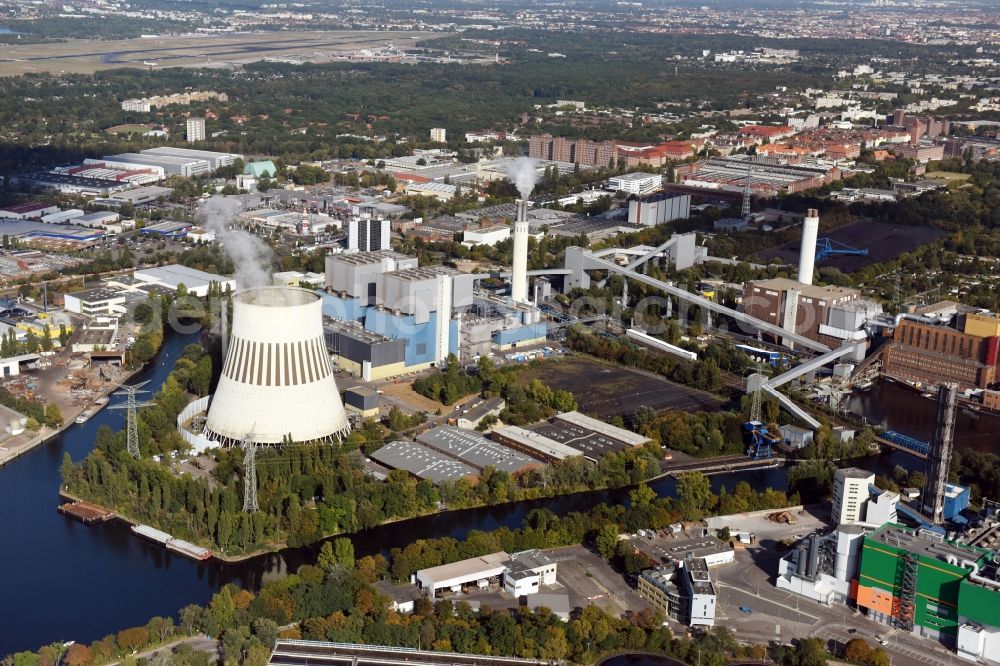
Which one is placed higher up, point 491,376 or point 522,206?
point 522,206

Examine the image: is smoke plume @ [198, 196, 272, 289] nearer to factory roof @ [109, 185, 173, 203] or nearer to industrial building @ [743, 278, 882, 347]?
factory roof @ [109, 185, 173, 203]

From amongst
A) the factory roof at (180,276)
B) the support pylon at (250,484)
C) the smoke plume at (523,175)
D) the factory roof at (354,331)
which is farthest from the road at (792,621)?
the smoke plume at (523,175)

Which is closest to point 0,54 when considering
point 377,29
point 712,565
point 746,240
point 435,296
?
point 377,29

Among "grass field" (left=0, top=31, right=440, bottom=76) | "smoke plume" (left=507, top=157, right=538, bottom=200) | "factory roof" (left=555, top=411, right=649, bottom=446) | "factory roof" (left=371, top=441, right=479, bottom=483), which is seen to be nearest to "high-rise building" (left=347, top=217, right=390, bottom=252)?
"smoke plume" (left=507, top=157, right=538, bottom=200)

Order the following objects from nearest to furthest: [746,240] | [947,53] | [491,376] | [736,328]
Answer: [491,376], [736,328], [746,240], [947,53]

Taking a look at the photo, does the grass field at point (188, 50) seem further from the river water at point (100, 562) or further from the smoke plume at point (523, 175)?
the river water at point (100, 562)

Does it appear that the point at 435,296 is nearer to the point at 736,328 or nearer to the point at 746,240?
the point at 736,328
